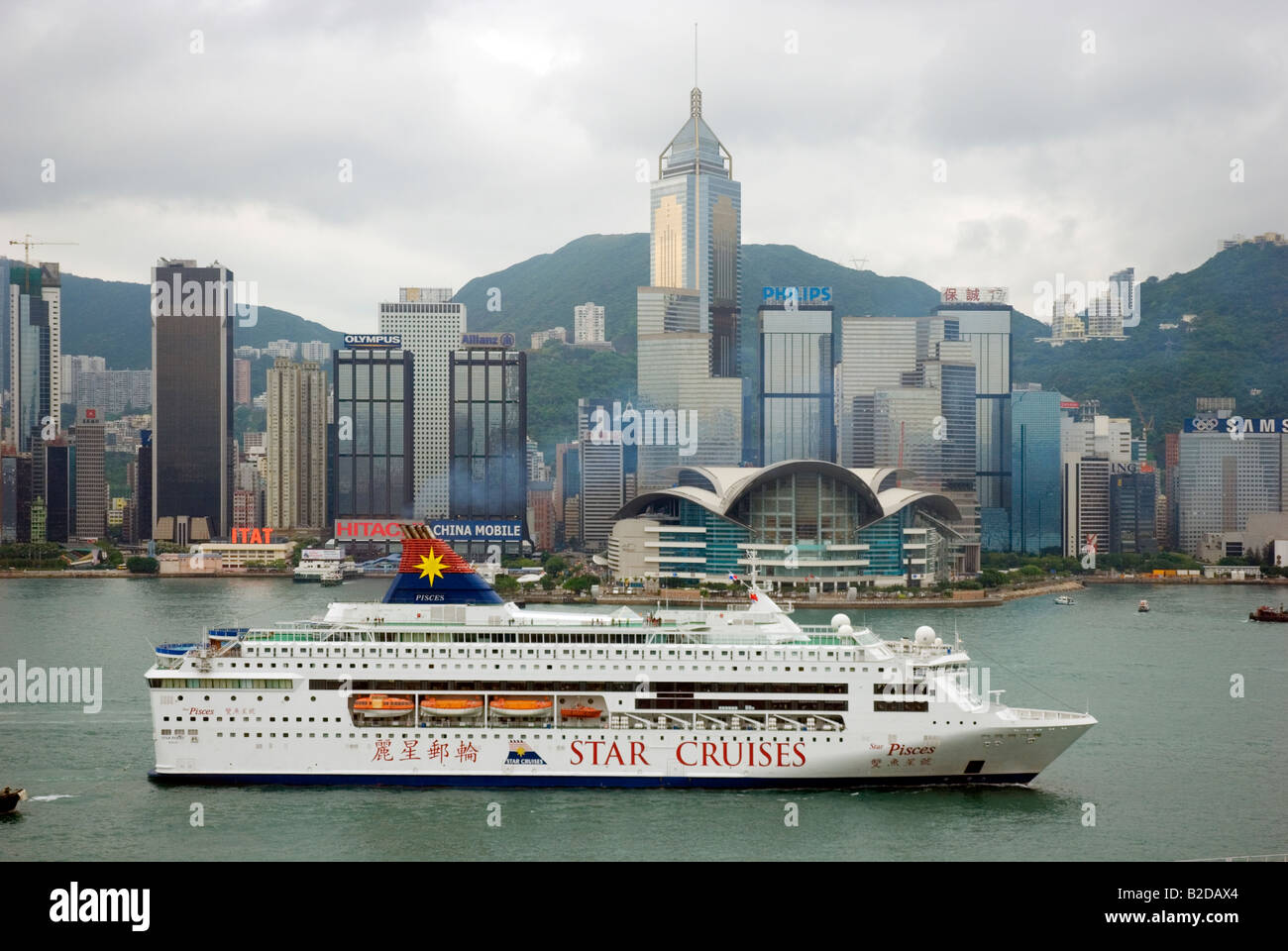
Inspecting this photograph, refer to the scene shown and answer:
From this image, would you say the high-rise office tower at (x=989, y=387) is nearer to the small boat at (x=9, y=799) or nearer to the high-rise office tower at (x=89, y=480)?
the high-rise office tower at (x=89, y=480)

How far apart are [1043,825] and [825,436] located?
85.4 m

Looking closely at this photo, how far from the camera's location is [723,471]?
206 feet

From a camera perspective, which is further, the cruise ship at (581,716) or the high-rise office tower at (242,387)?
the high-rise office tower at (242,387)

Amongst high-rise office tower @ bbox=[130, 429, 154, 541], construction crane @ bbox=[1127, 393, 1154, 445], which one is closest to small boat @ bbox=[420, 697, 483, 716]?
high-rise office tower @ bbox=[130, 429, 154, 541]

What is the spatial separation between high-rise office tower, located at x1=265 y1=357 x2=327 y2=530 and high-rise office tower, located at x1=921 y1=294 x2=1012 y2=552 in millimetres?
47532

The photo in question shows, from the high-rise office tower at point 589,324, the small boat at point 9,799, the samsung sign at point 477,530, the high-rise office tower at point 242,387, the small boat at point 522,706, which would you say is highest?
the high-rise office tower at point 589,324

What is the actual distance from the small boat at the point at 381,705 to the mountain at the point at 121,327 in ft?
432

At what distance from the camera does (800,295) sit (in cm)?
9694

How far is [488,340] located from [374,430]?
10253 mm

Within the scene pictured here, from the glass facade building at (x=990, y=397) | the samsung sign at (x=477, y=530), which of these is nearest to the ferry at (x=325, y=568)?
the samsung sign at (x=477, y=530)

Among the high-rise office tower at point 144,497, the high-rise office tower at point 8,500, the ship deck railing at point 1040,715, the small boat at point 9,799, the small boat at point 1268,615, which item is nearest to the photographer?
the small boat at point 9,799

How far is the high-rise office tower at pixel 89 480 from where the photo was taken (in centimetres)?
9019

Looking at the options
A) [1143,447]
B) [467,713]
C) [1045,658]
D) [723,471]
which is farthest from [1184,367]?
[467,713]
